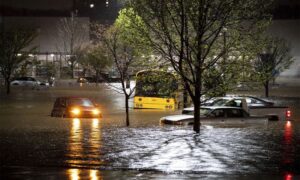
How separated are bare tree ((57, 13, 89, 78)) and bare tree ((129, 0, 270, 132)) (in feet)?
224

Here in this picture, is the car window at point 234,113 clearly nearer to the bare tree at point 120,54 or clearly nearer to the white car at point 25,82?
the bare tree at point 120,54

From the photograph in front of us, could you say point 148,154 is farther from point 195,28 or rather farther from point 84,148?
point 195,28

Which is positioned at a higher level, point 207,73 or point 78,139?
point 207,73

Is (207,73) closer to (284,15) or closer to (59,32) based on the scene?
(59,32)

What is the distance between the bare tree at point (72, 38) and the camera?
8712 cm

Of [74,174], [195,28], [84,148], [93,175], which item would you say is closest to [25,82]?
[195,28]

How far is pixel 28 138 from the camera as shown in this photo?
55.3 feet

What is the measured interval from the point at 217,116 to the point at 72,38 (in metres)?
68.3

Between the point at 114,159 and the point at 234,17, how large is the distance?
672 cm

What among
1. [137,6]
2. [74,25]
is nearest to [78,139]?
[137,6]

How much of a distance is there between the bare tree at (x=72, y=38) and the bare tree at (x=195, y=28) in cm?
6839

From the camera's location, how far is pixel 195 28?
17.0 metres

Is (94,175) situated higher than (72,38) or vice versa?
(72,38)

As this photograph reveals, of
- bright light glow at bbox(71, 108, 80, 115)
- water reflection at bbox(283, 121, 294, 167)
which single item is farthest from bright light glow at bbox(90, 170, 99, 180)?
bright light glow at bbox(71, 108, 80, 115)
